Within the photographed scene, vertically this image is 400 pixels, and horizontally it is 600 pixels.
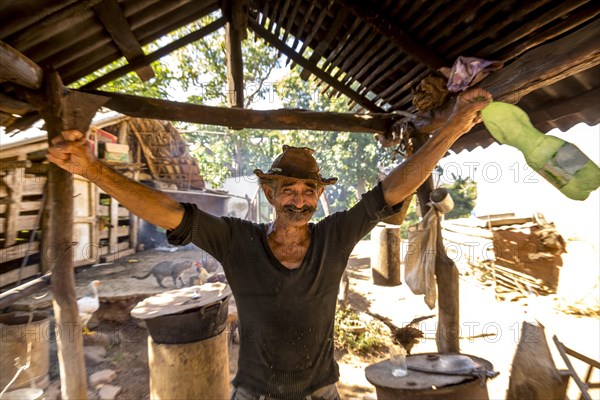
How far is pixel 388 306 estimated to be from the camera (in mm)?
8664

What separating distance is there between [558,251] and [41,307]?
10.9 meters

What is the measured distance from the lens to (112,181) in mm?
1919

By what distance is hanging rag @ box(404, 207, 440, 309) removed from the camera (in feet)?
14.4

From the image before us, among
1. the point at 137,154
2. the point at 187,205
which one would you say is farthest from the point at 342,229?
the point at 137,154

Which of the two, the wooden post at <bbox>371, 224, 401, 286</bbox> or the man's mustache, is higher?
the man's mustache

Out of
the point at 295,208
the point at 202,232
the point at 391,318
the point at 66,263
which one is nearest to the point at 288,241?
the point at 295,208

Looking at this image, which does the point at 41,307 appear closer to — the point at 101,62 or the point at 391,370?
the point at 101,62

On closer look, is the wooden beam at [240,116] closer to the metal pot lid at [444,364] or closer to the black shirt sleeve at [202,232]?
the black shirt sleeve at [202,232]

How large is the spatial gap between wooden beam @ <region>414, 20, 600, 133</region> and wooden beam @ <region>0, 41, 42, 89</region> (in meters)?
4.33

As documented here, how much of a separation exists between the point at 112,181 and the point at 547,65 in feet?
11.4

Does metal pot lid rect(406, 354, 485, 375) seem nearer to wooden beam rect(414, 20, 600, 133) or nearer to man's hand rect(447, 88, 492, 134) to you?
man's hand rect(447, 88, 492, 134)

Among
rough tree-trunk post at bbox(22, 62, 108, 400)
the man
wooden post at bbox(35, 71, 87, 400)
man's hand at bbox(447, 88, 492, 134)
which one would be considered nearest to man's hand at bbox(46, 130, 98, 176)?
the man

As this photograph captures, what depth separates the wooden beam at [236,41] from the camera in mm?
4234

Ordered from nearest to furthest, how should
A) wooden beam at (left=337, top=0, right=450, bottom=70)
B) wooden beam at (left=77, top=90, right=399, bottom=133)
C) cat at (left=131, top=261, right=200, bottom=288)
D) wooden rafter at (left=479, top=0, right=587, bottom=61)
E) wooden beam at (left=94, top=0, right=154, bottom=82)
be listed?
wooden rafter at (left=479, top=0, right=587, bottom=61) → wooden beam at (left=94, top=0, right=154, bottom=82) → wooden beam at (left=337, top=0, right=450, bottom=70) → wooden beam at (left=77, top=90, right=399, bottom=133) → cat at (left=131, top=261, right=200, bottom=288)
